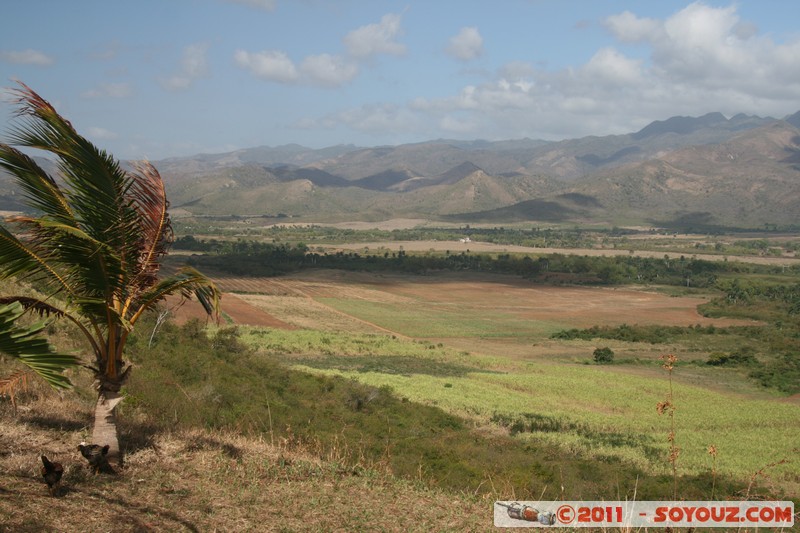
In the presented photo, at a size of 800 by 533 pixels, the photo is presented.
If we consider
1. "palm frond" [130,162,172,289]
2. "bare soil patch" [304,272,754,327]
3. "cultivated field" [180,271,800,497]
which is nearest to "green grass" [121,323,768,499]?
"cultivated field" [180,271,800,497]

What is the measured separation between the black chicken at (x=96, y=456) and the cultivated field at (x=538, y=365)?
7.61 metres

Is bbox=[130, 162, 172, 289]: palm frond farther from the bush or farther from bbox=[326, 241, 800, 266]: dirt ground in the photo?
bbox=[326, 241, 800, 266]: dirt ground

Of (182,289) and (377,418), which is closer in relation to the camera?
(182,289)

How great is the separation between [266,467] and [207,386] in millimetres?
9178

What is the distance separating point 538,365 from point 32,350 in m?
41.9

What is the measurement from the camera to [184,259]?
112m

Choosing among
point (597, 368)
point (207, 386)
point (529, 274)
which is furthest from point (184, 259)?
point (207, 386)

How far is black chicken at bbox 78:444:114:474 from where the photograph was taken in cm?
848

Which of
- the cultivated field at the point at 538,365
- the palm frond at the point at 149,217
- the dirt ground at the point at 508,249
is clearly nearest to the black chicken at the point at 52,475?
the palm frond at the point at 149,217

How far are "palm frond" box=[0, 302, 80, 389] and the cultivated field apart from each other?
7678 millimetres

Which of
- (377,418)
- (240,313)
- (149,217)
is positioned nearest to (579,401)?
(377,418)

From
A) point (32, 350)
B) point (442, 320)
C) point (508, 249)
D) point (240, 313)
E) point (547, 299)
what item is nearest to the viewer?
point (32, 350)

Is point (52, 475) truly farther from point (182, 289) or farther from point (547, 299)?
point (547, 299)

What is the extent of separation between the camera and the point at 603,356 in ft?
172
